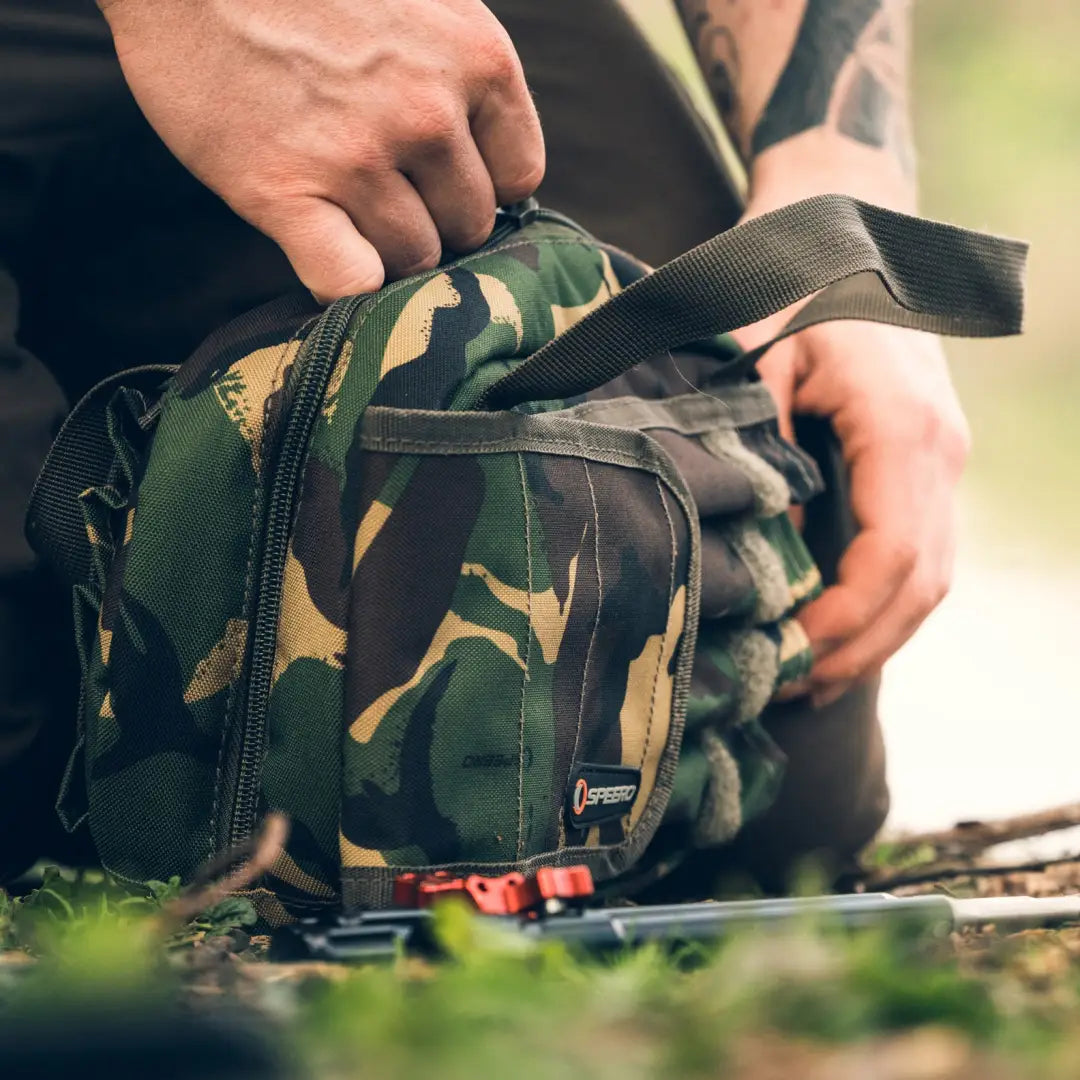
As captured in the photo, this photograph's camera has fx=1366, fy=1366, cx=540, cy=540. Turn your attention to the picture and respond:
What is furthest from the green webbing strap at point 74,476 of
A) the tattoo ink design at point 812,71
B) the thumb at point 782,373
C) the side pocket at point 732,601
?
the tattoo ink design at point 812,71

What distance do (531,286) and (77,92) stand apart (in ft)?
1.44

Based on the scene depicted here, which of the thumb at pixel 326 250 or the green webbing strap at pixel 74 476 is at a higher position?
the thumb at pixel 326 250

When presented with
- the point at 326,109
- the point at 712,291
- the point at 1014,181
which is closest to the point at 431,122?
the point at 326,109

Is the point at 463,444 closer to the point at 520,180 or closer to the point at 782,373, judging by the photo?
the point at 520,180

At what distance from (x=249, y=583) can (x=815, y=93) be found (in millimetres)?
1048

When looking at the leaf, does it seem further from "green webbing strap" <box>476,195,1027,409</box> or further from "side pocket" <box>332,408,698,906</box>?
"green webbing strap" <box>476,195,1027,409</box>

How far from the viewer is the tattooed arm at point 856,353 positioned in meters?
1.36

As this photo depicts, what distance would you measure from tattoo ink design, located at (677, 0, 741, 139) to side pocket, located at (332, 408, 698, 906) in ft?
2.83

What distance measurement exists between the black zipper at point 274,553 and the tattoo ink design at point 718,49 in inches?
38.8

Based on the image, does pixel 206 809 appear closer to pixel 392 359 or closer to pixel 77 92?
pixel 392 359

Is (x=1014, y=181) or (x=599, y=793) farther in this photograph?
(x=1014, y=181)

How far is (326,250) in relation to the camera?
96 centimetres

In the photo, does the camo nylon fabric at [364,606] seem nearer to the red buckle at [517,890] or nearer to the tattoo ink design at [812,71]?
the red buckle at [517,890]

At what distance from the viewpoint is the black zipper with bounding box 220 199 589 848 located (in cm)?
86
